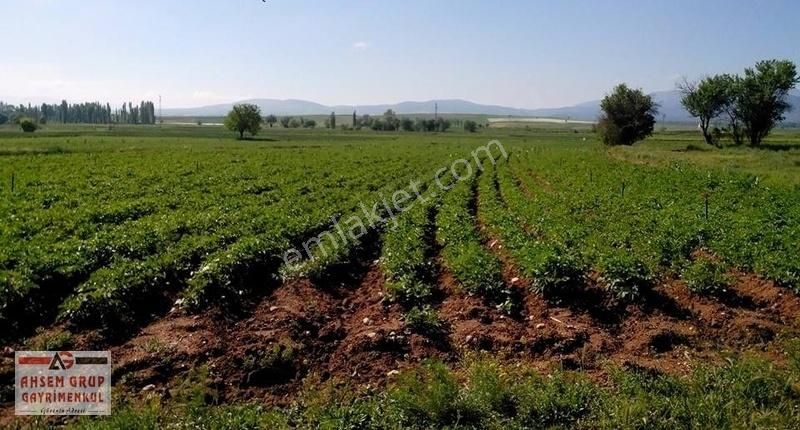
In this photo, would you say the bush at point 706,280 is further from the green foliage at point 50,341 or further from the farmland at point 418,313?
the green foliage at point 50,341

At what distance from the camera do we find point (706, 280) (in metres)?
9.87

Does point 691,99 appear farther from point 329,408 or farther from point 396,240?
point 329,408

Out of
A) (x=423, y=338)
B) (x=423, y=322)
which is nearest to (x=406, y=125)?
(x=423, y=322)

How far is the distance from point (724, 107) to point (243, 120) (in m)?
87.2

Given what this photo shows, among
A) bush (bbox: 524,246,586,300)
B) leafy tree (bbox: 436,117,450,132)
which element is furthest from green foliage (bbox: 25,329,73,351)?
leafy tree (bbox: 436,117,450,132)

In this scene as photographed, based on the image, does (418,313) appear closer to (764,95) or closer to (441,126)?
(764,95)

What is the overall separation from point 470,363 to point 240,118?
375 ft

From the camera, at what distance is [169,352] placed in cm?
778

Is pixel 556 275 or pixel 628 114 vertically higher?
pixel 628 114

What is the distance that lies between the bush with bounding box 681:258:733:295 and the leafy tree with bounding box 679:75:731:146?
2753 inches

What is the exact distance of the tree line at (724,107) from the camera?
218 ft

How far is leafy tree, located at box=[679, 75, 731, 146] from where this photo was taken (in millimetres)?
71000

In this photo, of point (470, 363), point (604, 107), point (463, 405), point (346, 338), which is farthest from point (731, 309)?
point (604, 107)

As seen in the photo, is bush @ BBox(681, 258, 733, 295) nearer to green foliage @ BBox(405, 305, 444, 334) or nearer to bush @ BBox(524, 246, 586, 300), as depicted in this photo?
bush @ BBox(524, 246, 586, 300)
